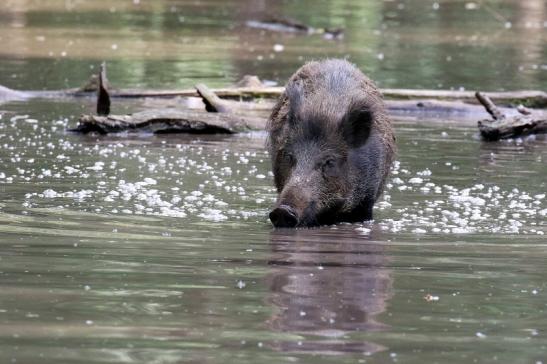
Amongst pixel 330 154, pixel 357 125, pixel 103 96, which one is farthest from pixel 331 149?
pixel 103 96

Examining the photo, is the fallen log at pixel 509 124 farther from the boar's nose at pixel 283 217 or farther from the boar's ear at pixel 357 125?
the boar's nose at pixel 283 217

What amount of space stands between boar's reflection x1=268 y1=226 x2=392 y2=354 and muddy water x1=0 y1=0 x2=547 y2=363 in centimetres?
2

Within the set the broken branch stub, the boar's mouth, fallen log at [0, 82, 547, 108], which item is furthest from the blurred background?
the boar's mouth

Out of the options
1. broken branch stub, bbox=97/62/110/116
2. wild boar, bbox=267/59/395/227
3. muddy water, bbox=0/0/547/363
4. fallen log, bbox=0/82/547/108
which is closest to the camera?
muddy water, bbox=0/0/547/363

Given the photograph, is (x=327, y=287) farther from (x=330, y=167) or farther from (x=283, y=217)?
(x=330, y=167)

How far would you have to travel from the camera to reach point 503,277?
820 centimetres

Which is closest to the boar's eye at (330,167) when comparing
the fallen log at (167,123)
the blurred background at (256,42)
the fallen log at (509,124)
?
the fallen log at (167,123)

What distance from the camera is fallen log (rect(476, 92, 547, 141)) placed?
50.7 feet

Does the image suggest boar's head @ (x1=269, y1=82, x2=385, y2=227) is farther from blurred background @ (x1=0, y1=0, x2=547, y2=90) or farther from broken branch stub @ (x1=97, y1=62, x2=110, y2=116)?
blurred background @ (x1=0, y1=0, x2=547, y2=90)

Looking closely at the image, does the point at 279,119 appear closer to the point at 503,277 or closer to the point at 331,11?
the point at 503,277

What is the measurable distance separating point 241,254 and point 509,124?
24.3ft

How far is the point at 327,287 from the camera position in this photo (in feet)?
25.5

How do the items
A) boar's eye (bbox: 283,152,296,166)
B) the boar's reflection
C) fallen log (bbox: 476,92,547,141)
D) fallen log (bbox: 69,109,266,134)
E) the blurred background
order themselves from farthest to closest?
the blurred background → fallen log (bbox: 476,92,547,141) → fallen log (bbox: 69,109,266,134) → boar's eye (bbox: 283,152,296,166) → the boar's reflection

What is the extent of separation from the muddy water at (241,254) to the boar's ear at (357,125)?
0.66 m
